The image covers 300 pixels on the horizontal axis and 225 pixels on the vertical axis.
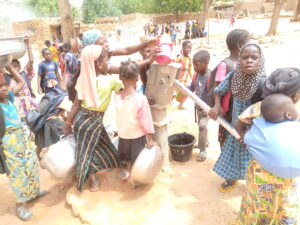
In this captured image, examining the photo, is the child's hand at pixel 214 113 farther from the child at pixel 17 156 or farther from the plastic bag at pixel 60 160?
the child at pixel 17 156

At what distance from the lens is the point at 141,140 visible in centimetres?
272

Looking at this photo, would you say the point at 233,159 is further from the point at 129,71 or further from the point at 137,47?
the point at 137,47

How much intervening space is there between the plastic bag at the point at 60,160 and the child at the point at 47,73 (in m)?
3.13

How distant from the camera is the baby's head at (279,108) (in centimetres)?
160

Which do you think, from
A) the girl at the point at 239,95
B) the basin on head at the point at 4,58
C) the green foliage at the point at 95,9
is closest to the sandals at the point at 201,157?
the girl at the point at 239,95

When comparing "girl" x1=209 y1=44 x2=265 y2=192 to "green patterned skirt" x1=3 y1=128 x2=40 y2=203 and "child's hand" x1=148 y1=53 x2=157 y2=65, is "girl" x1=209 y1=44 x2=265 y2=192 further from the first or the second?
"green patterned skirt" x1=3 y1=128 x2=40 y2=203

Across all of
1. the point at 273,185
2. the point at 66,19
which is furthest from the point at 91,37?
the point at 66,19

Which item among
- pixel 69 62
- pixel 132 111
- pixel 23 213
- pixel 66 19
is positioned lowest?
pixel 23 213

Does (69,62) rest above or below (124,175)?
above

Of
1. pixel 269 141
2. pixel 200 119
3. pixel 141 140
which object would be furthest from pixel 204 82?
pixel 269 141

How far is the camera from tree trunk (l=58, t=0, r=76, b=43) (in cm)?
597

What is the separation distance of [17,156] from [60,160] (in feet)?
1.43

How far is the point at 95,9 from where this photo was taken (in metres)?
44.1

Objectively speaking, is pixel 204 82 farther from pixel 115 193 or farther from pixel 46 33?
pixel 46 33
